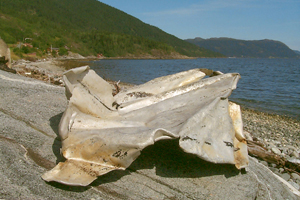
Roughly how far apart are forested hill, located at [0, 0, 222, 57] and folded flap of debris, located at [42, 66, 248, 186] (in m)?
52.4

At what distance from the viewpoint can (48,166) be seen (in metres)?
2.52

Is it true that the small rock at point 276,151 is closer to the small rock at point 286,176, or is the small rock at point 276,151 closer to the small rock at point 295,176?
the small rock at point 295,176

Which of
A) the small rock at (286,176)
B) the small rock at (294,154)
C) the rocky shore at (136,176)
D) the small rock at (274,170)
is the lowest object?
the small rock at (294,154)

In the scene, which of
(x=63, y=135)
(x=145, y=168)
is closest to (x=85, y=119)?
(x=63, y=135)

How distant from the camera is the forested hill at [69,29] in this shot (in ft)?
231

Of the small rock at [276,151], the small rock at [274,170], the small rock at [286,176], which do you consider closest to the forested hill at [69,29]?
the small rock at [276,151]

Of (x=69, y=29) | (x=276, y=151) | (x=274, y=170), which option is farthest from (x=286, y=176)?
(x=69, y=29)

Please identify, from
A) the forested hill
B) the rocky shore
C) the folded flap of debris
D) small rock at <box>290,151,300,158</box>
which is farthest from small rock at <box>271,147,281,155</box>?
the forested hill

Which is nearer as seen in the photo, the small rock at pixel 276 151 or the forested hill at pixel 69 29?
the small rock at pixel 276 151

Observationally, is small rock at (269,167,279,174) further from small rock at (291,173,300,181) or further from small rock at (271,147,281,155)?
small rock at (271,147,281,155)

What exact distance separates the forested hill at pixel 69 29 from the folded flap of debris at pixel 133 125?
172 feet

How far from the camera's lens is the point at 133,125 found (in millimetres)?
2732

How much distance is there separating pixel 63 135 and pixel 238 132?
80.2 inches

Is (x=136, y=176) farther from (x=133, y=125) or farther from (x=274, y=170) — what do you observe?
(x=274, y=170)
